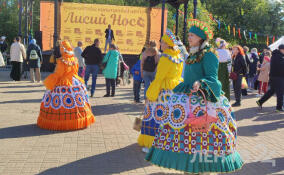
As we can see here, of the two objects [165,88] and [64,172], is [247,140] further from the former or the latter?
[64,172]

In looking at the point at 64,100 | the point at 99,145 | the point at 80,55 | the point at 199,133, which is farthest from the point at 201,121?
the point at 80,55

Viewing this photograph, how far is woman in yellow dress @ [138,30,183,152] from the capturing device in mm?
5371

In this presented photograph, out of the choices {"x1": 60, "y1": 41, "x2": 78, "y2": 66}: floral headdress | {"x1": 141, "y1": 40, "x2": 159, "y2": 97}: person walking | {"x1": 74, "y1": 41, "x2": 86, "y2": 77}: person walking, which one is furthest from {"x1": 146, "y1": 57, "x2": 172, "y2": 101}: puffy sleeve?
{"x1": 74, "y1": 41, "x2": 86, "y2": 77}: person walking

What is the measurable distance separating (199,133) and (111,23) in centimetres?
1840

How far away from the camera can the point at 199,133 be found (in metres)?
3.94

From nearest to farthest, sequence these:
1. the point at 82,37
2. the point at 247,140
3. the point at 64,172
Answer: the point at 64,172, the point at 247,140, the point at 82,37

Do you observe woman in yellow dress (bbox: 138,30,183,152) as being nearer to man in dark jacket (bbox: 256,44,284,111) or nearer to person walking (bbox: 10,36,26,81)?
man in dark jacket (bbox: 256,44,284,111)

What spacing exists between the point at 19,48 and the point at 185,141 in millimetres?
12714

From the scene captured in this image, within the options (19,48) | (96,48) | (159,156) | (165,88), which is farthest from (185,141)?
(19,48)

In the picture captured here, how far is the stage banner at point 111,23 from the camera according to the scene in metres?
21.0

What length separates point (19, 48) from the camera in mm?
14930

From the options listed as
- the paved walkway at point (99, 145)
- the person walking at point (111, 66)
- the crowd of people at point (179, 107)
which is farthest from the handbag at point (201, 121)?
the person walking at point (111, 66)

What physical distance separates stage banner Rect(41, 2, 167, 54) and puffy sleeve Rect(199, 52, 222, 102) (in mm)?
17768

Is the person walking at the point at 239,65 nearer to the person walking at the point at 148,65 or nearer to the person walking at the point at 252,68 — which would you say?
the person walking at the point at 148,65
